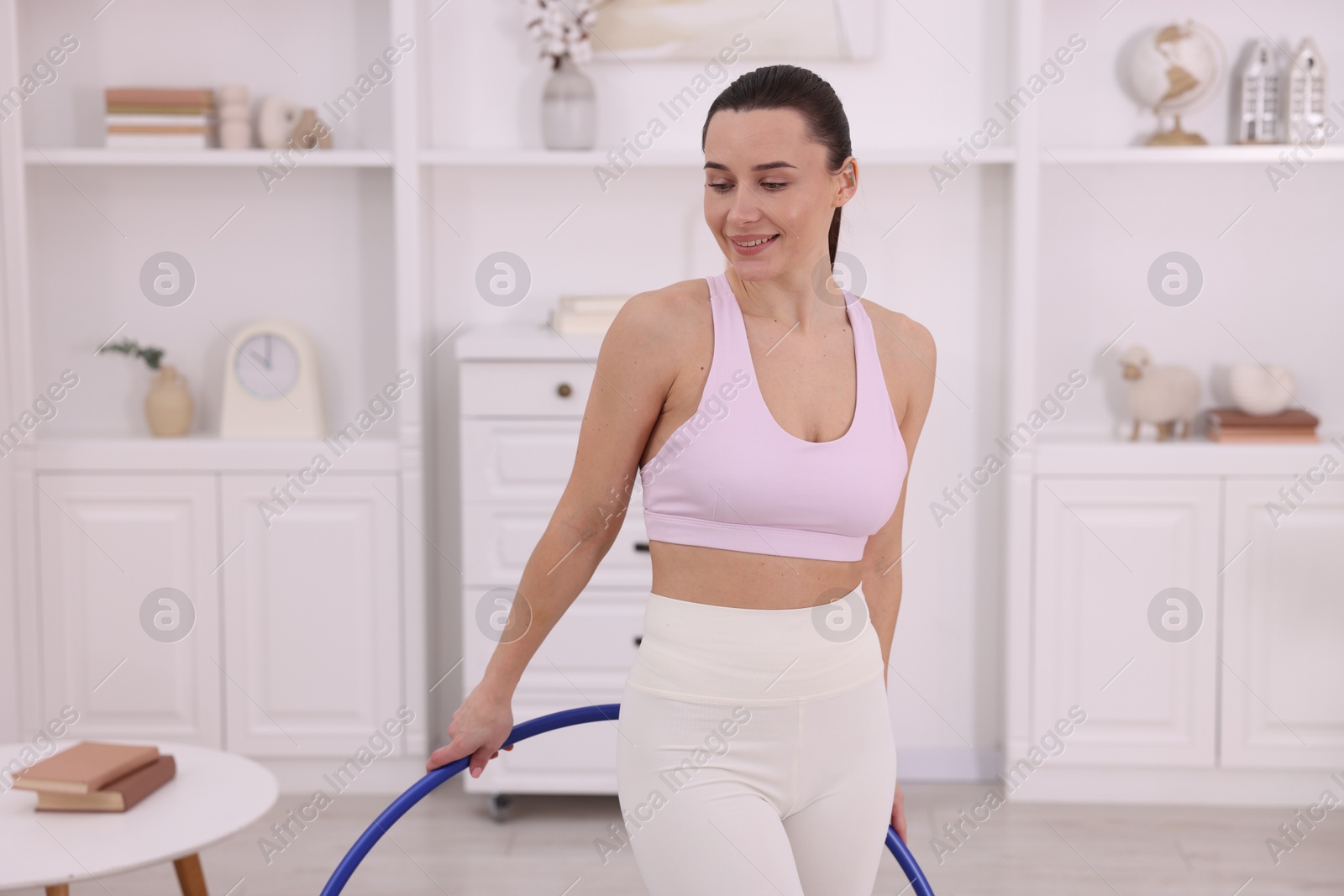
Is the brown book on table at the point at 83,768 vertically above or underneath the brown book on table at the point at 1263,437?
underneath

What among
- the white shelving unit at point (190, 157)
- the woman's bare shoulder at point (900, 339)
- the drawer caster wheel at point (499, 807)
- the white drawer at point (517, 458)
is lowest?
the drawer caster wheel at point (499, 807)

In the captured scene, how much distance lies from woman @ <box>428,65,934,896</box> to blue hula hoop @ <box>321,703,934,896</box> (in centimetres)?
5

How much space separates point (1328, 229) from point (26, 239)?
3.54 meters

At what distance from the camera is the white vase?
3.23 m

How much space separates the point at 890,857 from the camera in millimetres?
3006

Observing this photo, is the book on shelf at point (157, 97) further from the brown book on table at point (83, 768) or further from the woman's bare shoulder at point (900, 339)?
the woman's bare shoulder at point (900, 339)

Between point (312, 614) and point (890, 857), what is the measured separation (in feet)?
5.30

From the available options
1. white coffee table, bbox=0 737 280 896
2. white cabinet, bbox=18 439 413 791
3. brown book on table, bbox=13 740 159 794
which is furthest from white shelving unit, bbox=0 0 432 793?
brown book on table, bbox=13 740 159 794

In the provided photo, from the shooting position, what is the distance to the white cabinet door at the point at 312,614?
3262mm

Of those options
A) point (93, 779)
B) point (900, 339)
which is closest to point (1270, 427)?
point (900, 339)

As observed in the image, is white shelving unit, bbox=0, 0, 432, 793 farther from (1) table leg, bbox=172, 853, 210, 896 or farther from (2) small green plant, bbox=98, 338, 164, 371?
(1) table leg, bbox=172, 853, 210, 896

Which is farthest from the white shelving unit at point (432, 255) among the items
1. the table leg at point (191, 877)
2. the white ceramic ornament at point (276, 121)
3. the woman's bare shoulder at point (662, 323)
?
the woman's bare shoulder at point (662, 323)

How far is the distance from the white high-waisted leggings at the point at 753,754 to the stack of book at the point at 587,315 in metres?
1.86

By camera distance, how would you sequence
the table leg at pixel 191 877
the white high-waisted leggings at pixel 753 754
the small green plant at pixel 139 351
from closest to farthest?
the white high-waisted leggings at pixel 753 754
the table leg at pixel 191 877
the small green plant at pixel 139 351
